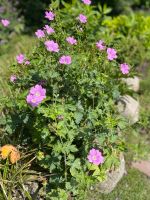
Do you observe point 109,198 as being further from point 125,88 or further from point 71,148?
point 125,88

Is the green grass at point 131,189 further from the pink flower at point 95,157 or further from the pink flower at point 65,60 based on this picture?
the pink flower at point 65,60

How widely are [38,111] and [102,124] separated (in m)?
0.56

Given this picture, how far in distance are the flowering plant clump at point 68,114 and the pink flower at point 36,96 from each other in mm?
212

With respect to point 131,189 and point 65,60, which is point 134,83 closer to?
point 131,189

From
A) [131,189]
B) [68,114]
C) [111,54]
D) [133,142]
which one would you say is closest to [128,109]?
[133,142]

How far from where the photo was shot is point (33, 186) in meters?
3.97

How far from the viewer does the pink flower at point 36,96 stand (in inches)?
127

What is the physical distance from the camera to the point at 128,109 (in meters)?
4.98

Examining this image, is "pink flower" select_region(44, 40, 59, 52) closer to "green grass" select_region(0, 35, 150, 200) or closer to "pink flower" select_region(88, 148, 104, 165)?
"pink flower" select_region(88, 148, 104, 165)

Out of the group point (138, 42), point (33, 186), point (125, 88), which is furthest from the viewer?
point (138, 42)

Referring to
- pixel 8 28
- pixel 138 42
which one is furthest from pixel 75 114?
pixel 8 28

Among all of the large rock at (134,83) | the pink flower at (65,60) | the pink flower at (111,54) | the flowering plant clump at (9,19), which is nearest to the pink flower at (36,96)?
the pink flower at (65,60)

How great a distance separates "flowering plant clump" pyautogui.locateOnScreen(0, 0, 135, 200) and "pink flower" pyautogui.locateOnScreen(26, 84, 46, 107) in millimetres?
212

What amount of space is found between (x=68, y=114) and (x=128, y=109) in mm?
1504
